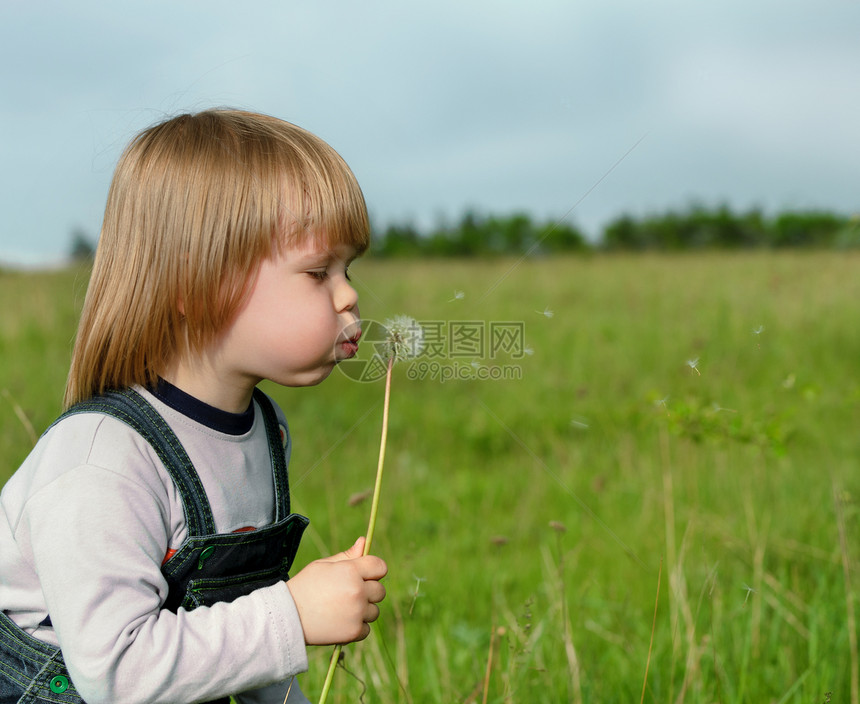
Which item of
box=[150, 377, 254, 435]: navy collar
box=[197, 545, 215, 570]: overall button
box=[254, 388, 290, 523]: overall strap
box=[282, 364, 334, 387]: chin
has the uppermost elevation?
box=[282, 364, 334, 387]: chin

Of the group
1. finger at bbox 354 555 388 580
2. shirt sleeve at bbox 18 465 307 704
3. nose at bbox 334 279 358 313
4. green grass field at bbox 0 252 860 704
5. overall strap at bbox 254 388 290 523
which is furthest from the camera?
green grass field at bbox 0 252 860 704

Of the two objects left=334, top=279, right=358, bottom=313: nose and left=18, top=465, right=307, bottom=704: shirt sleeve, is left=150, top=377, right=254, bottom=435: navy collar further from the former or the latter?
left=334, top=279, right=358, bottom=313: nose

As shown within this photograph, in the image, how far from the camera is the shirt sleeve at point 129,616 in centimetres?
109

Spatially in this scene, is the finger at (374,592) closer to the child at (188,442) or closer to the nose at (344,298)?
the child at (188,442)

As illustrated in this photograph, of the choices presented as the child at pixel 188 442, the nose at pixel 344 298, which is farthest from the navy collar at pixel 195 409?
the nose at pixel 344 298

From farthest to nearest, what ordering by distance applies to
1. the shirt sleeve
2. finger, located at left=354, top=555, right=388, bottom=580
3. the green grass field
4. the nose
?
the green grass field → the nose → finger, located at left=354, top=555, right=388, bottom=580 → the shirt sleeve

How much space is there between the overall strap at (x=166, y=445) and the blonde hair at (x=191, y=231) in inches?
2.7

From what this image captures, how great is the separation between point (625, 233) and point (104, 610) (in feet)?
56.9

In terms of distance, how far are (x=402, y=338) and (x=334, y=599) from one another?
0.46 metres

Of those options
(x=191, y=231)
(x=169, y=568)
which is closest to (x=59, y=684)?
(x=169, y=568)

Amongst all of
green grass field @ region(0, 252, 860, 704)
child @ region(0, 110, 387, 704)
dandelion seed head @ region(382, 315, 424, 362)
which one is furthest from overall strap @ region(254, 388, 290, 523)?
dandelion seed head @ region(382, 315, 424, 362)

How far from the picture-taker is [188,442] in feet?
4.44

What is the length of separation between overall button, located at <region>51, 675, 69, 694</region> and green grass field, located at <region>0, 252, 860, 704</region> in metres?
0.49

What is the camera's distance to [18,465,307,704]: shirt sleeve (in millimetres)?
1091
